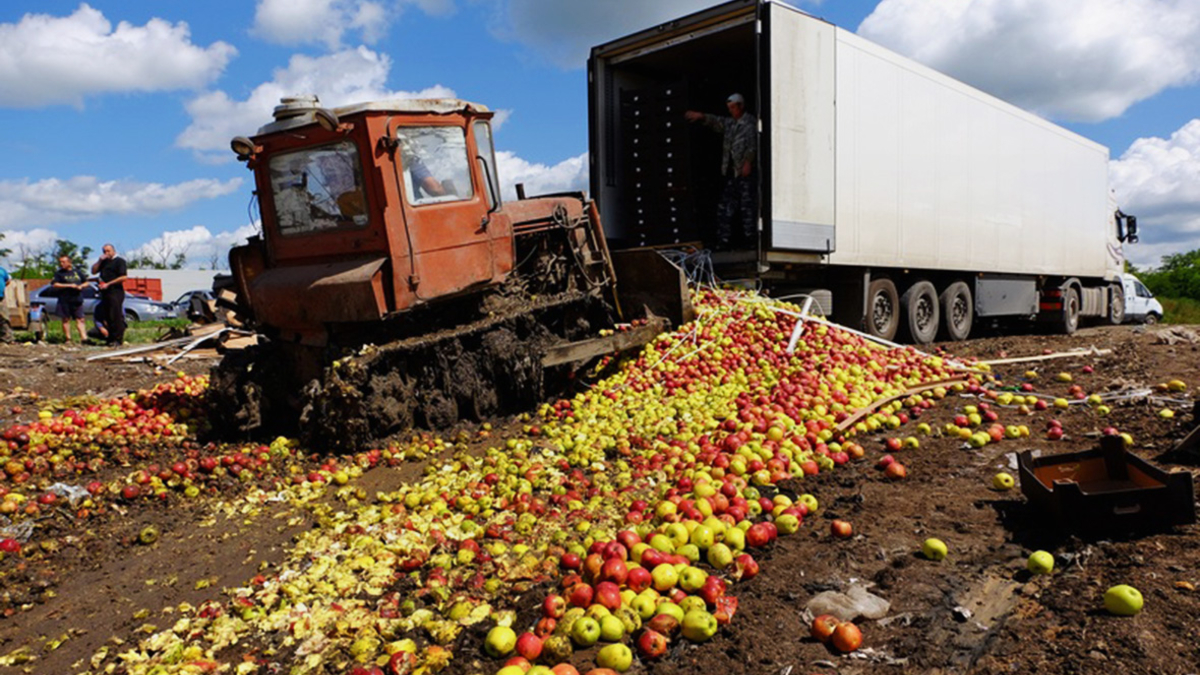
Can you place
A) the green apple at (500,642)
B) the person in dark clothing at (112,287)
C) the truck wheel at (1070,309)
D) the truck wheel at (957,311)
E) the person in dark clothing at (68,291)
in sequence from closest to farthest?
the green apple at (500,642)
the truck wheel at (957,311)
the person in dark clothing at (112,287)
the person in dark clothing at (68,291)
the truck wheel at (1070,309)

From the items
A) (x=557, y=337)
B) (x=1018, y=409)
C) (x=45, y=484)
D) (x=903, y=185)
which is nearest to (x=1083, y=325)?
(x=903, y=185)

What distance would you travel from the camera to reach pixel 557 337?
8.12 metres

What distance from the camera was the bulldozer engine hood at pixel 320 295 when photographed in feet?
21.0

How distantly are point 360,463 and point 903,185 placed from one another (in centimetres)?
940

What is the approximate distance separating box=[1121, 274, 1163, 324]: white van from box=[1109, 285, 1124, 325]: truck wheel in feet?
4.76

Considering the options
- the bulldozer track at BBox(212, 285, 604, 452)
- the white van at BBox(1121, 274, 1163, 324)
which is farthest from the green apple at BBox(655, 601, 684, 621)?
the white van at BBox(1121, 274, 1163, 324)

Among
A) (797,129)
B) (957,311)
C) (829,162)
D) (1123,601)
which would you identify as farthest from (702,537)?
(957,311)

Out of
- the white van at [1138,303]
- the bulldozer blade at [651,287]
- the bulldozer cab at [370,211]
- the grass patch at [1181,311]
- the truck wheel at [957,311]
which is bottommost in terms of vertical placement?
the grass patch at [1181,311]

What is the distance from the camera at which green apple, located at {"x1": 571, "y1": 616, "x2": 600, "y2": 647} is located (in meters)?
3.19

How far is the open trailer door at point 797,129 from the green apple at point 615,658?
7.04 meters

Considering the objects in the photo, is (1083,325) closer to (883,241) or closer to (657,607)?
(883,241)

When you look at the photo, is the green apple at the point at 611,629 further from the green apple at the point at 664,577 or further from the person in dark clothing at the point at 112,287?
the person in dark clothing at the point at 112,287

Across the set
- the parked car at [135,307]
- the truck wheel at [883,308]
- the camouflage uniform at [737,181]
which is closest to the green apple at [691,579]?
the camouflage uniform at [737,181]

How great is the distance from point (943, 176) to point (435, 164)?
9.42 m
